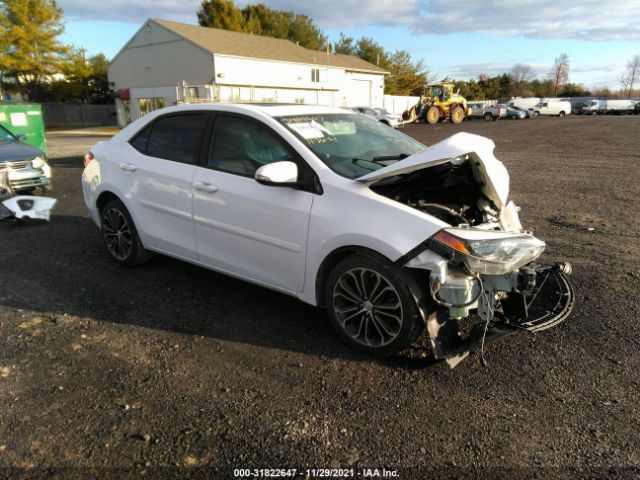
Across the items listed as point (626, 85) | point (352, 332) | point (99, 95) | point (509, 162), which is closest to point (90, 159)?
point (352, 332)

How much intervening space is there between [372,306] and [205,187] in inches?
69.6

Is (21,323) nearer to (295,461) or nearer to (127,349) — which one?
(127,349)

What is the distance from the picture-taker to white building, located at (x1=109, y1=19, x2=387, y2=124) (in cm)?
3484

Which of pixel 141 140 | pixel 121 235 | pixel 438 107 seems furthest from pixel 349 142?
pixel 438 107

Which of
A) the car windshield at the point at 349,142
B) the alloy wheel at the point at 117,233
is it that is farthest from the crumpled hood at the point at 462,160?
the alloy wheel at the point at 117,233

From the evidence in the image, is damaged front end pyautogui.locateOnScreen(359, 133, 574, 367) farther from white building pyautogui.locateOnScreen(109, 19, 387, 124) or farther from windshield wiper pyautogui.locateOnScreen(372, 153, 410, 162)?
white building pyautogui.locateOnScreen(109, 19, 387, 124)

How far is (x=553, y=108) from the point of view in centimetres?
5112

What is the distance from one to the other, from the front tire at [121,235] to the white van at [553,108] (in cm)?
5253

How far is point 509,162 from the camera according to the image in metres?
14.3

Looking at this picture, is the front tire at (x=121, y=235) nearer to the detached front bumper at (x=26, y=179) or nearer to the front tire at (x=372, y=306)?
the front tire at (x=372, y=306)

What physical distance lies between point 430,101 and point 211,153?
3530 cm

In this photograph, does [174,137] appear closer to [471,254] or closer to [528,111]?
[471,254]

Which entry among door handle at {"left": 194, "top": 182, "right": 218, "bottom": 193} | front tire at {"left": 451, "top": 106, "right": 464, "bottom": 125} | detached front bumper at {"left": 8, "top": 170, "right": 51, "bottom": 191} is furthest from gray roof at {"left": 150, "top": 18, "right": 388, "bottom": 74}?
door handle at {"left": 194, "top": 182, "right": 218, "bottom": 193}

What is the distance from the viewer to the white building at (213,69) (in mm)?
34844
